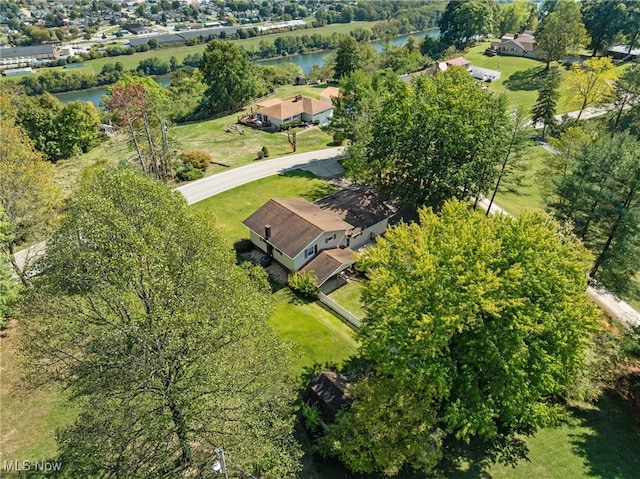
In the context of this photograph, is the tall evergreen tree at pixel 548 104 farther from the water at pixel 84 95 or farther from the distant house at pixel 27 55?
the distant house at pixel 27 55

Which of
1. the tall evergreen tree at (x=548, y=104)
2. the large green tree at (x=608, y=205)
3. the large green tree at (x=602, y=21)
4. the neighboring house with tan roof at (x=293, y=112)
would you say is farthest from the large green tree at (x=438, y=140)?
the large green tree at (x=602, y=21)

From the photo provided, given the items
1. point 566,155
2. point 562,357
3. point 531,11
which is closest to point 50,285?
point 562,357

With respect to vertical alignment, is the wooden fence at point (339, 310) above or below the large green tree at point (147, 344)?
below

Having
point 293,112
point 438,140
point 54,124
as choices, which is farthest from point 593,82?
point 54,124

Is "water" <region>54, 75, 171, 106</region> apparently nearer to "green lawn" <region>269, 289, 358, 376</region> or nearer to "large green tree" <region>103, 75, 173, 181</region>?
"large green tree" <region>103, 75, 173, 181</region>

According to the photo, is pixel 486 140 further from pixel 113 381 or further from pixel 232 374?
pixel 113 381

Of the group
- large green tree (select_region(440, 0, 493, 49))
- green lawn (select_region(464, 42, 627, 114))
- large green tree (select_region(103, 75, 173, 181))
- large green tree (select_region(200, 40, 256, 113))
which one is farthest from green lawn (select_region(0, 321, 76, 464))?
large green tree (select_region(440, 0, 493, 49))
